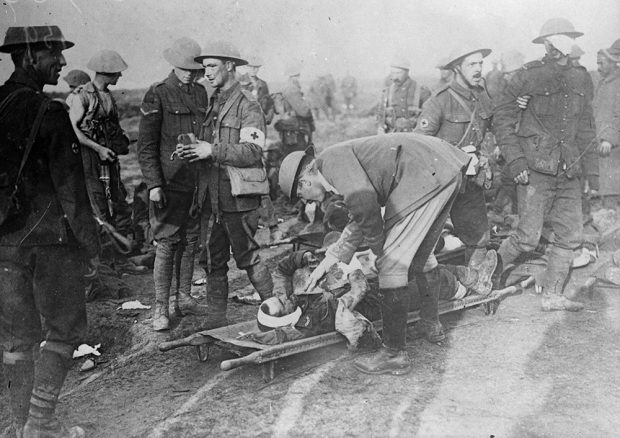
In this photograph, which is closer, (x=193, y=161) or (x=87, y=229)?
(x=87, y=229)

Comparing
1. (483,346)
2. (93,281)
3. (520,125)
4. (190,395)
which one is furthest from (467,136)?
(93,281)

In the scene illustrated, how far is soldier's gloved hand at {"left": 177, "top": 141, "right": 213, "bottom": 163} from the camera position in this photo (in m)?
4.27

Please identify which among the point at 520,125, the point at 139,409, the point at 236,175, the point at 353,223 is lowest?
the point at 139,409

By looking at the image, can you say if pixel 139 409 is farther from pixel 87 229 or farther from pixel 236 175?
pixel 236 175

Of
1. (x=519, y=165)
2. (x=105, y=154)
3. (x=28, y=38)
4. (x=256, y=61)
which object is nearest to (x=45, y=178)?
(x=28, y=38)

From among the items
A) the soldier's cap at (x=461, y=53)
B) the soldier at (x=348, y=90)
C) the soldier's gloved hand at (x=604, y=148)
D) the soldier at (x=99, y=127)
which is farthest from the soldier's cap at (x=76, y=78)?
the soldier at (x=348, y=90)

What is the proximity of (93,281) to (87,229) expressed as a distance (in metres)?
2.67

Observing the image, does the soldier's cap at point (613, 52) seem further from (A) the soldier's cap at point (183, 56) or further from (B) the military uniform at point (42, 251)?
(B) the military uniform at point (42, 251)

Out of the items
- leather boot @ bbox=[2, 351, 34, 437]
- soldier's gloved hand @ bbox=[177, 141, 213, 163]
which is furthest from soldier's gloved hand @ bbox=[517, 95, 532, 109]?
leather boot @ bbox=[2, 351, 34, 437]

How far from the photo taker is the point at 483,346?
4457 mm

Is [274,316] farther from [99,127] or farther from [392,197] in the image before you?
[99,127]

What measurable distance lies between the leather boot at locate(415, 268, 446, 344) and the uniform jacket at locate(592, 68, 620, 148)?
412cm

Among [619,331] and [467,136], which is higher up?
[467,136]

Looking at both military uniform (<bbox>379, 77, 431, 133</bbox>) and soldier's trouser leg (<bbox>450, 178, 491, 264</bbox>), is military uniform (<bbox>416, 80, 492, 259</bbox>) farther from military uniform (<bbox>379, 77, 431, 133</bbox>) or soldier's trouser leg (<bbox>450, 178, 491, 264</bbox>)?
military uniform (<bbox>379, 77, 431, 133</bbox>)
